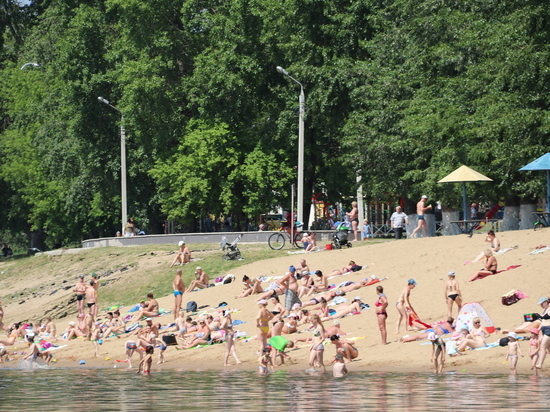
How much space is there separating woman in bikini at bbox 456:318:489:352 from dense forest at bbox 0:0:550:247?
10.4 m

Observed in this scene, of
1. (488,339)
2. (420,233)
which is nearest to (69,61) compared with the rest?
(420,233)

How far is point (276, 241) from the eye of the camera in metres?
40.6

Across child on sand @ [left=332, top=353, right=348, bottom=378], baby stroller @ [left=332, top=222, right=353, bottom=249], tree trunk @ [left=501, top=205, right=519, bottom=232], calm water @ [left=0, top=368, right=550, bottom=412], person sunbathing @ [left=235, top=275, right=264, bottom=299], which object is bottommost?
calm water @ [left=0, top=368, right=550, bottom=412]

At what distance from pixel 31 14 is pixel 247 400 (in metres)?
59.1

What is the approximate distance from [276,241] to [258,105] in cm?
1258

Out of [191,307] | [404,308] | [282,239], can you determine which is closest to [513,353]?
[404,308]

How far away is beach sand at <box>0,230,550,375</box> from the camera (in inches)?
930

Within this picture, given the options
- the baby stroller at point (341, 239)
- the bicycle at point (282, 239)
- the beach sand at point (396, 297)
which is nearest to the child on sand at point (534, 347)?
the beach sand at point (396, 297)

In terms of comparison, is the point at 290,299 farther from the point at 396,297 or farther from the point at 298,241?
the point at 298,241

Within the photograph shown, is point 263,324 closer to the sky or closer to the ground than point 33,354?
closer to the sky

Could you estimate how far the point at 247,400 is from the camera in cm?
1866

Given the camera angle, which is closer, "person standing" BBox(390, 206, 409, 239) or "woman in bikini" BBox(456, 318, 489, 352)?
"woman in bikini" BBox(456, 318, 489, 352)

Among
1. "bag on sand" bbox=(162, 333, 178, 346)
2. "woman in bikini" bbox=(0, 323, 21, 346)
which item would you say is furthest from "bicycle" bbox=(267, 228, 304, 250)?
"bag on sand" bbox=(162, 333, 178, 346)

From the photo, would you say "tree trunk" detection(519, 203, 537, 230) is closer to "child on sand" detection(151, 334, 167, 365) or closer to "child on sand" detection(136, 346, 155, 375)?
"child on sand" detection(151, 334, 167, 365)
